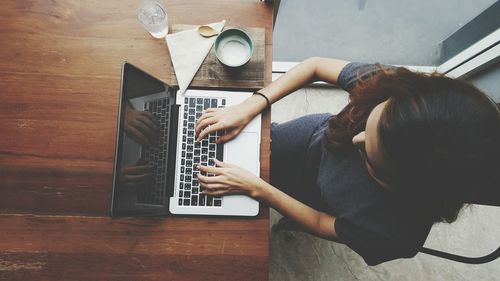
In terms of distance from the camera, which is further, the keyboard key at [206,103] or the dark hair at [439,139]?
the keyboard key at [206,103]

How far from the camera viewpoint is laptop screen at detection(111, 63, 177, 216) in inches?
31.7

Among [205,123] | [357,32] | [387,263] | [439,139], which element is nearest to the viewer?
[439,139]

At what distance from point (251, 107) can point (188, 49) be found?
0.86 ft

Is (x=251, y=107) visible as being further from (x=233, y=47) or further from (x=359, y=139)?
(x=359, y=139)

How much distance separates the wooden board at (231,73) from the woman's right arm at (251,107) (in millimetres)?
48

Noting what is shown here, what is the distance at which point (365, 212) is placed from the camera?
0.87 metres

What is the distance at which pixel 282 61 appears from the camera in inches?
74.4

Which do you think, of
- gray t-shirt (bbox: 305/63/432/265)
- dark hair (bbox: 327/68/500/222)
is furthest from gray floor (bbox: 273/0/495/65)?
dark hair (bbox: 327/68/500/222)

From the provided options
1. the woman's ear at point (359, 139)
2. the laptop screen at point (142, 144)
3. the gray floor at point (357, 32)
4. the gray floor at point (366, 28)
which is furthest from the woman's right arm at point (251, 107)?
the gray floor at point (366, 28)

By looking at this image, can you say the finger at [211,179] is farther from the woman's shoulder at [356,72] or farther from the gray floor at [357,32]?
the gray floor at [357,32]

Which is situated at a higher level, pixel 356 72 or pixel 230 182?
pixel 356 72

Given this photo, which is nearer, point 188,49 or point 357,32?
point 188,49

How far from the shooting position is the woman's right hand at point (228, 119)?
965mm

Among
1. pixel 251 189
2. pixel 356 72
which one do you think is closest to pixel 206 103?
pixel 251 189
